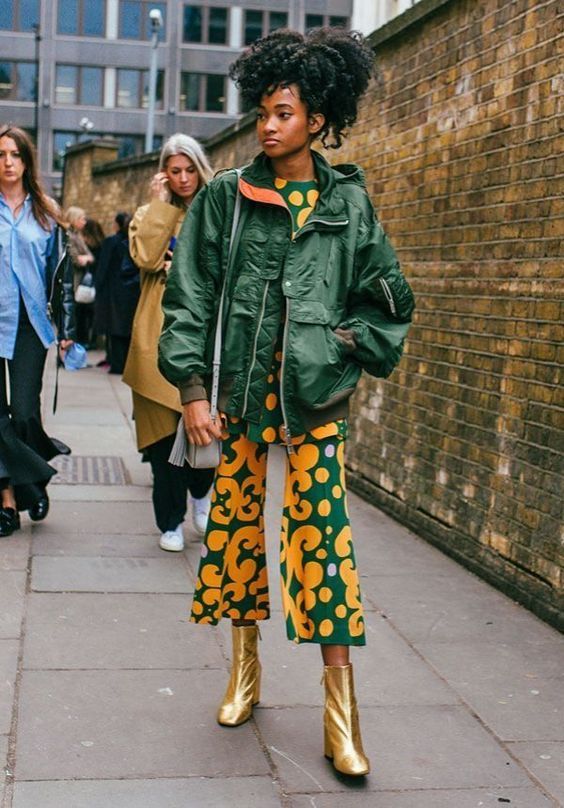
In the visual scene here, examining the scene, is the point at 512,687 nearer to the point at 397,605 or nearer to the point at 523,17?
the point at 397,605

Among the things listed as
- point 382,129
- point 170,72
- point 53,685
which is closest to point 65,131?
point 170,72

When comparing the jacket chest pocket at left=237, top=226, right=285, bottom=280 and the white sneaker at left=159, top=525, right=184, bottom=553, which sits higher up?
the jacket chest pocket at left=237, top=226, right=285, bottom=280

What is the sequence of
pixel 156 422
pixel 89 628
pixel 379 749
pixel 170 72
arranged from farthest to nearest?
pixel 170 72 < pixel 156 422 < pixel 89 628 < pixel 379 749

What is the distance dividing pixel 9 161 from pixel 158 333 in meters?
1.12

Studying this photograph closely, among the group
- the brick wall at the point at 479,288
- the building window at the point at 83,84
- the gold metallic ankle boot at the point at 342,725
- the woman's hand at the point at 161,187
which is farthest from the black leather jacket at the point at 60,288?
the building window at the point at 83,84

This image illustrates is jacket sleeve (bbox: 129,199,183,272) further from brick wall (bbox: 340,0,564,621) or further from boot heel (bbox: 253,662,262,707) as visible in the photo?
boot heel (bbox: 253,662,262,707)

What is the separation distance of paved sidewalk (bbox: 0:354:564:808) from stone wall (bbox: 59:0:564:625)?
0.37 m

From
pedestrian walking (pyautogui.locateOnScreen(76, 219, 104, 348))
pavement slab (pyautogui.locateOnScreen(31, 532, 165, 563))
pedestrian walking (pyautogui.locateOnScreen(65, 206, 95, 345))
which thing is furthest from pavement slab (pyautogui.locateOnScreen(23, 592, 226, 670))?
pedestrian walking (pyautogui.locateOnScreen(76, 219, 104, 348))

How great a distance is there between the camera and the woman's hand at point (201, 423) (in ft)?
11.5

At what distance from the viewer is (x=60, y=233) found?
6.03 meters

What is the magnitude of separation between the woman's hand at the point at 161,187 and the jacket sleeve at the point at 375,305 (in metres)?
2.37

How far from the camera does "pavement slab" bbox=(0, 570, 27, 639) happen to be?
4.50m

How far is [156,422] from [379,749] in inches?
102

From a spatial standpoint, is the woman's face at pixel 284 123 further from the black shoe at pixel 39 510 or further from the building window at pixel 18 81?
the building window at pixel 18 81
